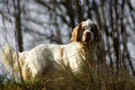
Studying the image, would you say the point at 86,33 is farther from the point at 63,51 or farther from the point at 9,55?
the point at 9,55

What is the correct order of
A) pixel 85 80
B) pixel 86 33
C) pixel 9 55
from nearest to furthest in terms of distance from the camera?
1. pixel 85 80
2. pixel 9 55
3. pixel 86 33

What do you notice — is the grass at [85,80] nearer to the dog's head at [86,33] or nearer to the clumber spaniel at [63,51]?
the clumber spaniel at [63,51]

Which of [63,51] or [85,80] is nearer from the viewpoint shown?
[85,80]

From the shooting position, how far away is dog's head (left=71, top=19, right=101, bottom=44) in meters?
5.52

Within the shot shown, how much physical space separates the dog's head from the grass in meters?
2.22

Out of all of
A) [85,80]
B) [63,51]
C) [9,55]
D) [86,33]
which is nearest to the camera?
[85,80]

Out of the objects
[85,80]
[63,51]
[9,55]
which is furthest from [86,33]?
[85,80]

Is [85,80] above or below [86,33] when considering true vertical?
below

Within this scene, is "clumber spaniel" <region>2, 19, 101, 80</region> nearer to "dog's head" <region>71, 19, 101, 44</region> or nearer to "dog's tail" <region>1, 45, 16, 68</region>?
"dog's head" <region>71, 19, 101, 44</region>

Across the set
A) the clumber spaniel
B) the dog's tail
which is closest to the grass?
the dog's tail

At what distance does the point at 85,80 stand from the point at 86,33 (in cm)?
278

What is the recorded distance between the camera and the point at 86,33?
550 centimetres

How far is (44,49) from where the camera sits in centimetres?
650

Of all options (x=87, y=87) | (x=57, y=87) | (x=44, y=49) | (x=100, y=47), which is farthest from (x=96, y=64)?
(x=44, y=49)
